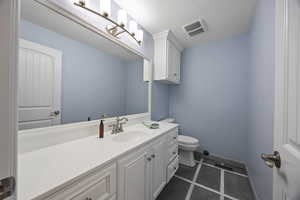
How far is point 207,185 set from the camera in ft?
5.24

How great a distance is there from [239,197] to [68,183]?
6.16 feet

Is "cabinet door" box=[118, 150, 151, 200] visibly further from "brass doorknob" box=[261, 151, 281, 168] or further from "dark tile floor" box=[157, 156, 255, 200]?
"brass doorknob" box=[261, 151, 281, 168]

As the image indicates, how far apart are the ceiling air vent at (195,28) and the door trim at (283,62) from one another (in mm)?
1329

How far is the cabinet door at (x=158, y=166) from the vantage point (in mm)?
1226

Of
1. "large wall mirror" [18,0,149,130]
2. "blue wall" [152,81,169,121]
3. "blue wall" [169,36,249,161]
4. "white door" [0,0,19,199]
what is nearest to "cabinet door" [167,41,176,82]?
"blue wall" [152,81,169,121]

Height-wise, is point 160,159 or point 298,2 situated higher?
point 298,2

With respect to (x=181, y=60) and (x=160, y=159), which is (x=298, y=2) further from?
(x=181, y=60)

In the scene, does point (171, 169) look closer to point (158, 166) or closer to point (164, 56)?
point (158, 166)

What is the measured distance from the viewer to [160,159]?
4.40 feet

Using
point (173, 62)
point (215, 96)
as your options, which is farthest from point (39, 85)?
point (215, 96)

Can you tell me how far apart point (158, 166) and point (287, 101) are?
120 centimetres

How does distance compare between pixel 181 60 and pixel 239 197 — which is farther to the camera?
pixel 181 60

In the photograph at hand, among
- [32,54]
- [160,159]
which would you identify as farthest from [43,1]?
[160,159]

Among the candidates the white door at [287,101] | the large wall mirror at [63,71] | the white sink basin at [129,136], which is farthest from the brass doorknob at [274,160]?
the large wall mirror at [63,71]
